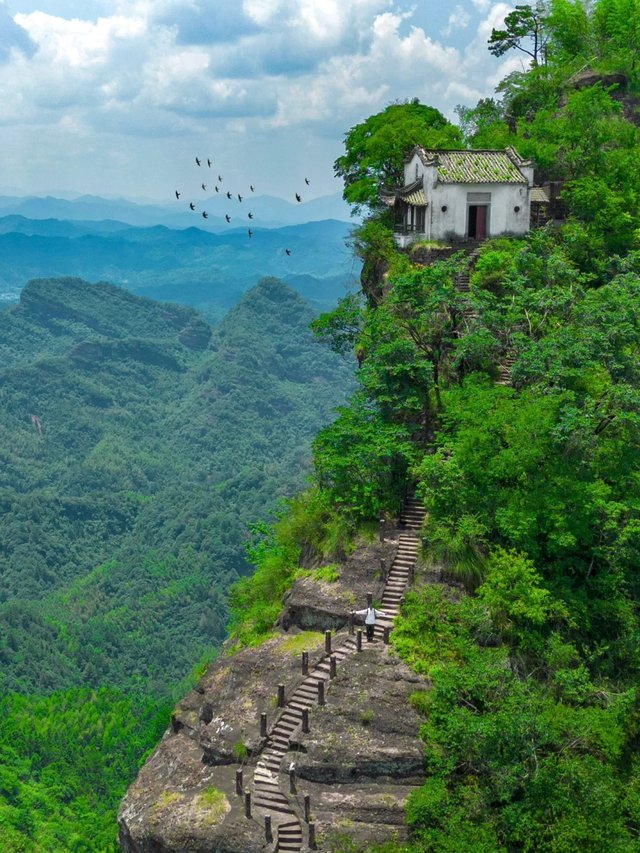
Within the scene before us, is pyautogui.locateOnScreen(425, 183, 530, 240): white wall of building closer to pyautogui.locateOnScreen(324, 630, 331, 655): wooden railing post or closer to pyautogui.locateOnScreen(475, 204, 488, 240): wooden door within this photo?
pyautogui.locateOnScreen(475, 204, 488, 240): wooden door

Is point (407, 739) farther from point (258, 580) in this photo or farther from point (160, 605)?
point (160, 605)

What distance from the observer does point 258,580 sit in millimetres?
45062

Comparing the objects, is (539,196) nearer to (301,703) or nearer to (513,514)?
(513,514)

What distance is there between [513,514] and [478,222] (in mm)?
24446

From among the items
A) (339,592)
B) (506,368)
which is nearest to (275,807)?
(339,592)

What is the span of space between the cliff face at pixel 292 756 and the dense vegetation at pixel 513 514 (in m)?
0.90

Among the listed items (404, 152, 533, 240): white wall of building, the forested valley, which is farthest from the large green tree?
(404, 152, 533, 240): white wall of building

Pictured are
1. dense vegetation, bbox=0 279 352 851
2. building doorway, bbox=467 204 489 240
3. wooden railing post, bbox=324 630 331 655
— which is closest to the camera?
wooden railing post, bbox=324 630 331 655

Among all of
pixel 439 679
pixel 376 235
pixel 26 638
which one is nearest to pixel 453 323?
pixel 376 235

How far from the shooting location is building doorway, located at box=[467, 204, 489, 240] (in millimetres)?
55906

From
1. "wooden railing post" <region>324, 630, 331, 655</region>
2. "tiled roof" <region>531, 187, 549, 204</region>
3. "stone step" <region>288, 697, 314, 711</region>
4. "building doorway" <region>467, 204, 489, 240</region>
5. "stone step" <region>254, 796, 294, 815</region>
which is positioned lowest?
"stone step" <region>254, 796, 294, 815</region>

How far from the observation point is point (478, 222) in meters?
56.0

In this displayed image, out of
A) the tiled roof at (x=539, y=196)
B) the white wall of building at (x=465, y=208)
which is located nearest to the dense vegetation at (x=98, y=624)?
the white wall of building at (x=465, y=208)

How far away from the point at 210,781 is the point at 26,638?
94.6 m
